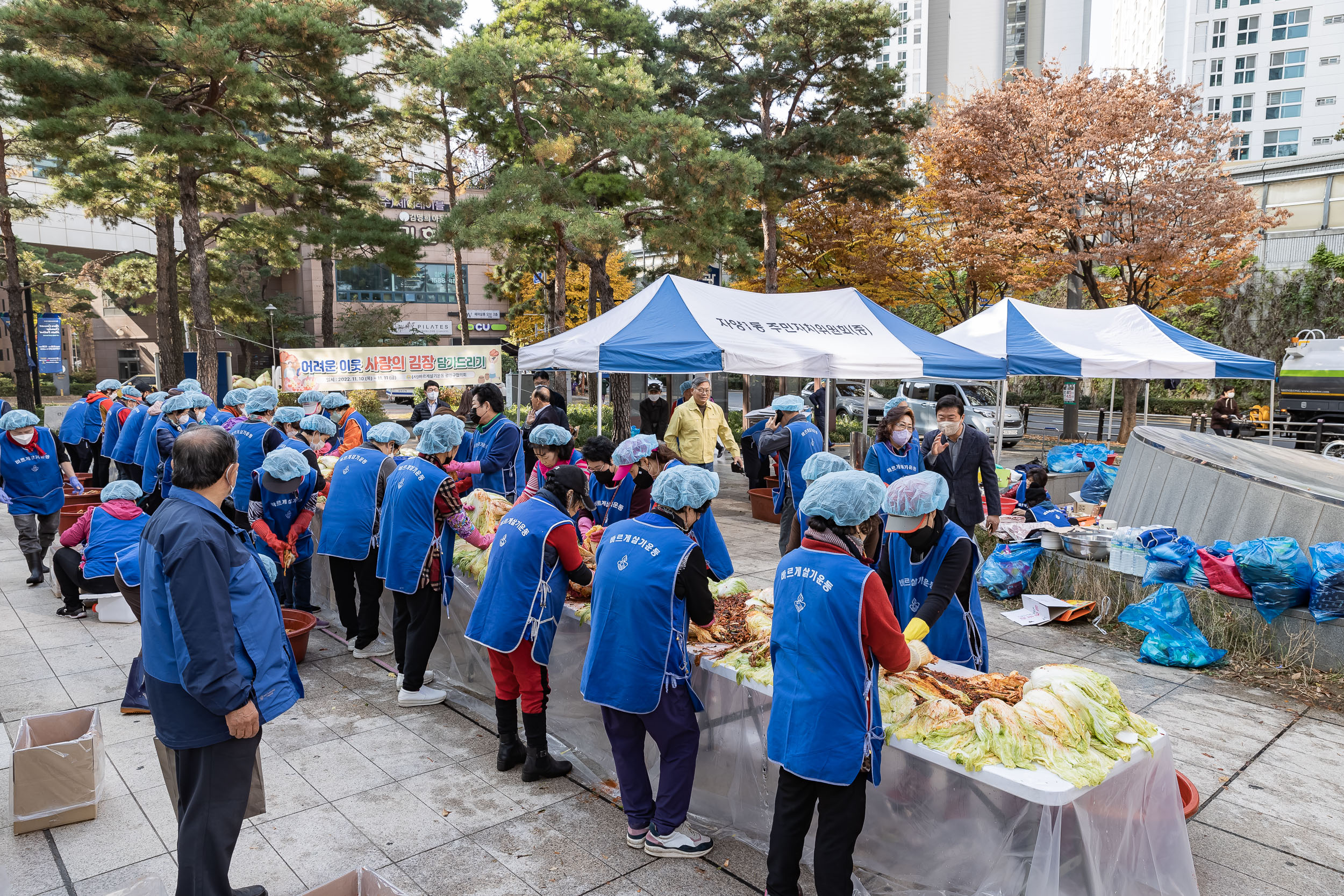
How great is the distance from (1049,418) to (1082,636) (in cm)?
2894

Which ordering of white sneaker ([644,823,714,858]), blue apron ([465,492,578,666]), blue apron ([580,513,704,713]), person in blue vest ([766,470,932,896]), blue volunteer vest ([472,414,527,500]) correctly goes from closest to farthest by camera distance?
person in blue vest ([766,470,932,896]) → blue apron ([580,513,704,713]) → white sneaker ([644,823,714,858]) → blue apron ([465,492,578,666]) → blue volunteer vest ([472,414,527,500])

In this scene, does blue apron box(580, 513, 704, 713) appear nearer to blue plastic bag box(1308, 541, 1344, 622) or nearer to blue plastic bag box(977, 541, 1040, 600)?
blue plastic bag box(1308, 541, 1344, 622)

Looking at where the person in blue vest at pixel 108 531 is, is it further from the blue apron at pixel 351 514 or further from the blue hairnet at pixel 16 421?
the blue apron at pixel 351 514

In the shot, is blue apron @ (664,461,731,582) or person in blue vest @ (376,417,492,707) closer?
blue apron @ (664,461,731,582)

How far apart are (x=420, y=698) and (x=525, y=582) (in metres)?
1.84

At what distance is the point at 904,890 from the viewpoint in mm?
3195

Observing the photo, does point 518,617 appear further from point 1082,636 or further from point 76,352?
point 76,352

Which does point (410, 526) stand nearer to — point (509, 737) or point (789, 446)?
point (509, 737)

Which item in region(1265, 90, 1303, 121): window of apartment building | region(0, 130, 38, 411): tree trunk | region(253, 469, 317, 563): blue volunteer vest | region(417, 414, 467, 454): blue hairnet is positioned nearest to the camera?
region(417, 414, 467, 454): blue hairnet

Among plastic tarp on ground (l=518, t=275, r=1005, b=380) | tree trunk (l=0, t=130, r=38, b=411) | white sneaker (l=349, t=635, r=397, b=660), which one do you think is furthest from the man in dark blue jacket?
tree trunk (l=0, t=130, r=38, b=411)

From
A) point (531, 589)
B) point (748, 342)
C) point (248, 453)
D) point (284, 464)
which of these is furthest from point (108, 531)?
point (748, 342)

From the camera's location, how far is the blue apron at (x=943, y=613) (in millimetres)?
3973

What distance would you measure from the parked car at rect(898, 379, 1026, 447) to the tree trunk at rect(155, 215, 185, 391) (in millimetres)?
19054

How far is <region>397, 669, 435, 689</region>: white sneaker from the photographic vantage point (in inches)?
210
